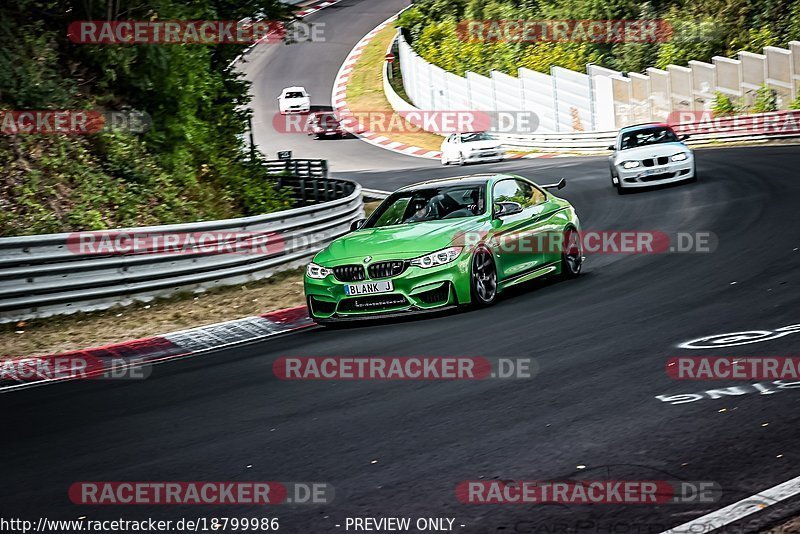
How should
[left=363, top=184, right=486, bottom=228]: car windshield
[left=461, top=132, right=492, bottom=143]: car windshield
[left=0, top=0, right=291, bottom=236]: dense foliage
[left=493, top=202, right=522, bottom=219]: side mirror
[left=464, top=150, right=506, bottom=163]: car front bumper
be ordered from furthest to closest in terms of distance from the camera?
[left=461, top=132, right=492, bottom=143]: car windshield
[left=464, top=150, right=506, bottom=163]: car front bumper
[left=0, top=0, right=291, bottom=236]: dense foliage
[left=363, top=184, right=486, bottom=228]: car windshield
[left=493, top=202, right=522, bottom=219]: side mirror

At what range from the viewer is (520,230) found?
39.4ft

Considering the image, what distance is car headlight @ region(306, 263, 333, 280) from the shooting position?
11.2 meters

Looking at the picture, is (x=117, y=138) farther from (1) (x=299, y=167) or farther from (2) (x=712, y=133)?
(2) (x=712, y=133)

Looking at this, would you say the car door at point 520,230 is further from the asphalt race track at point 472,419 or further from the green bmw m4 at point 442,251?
the asphalt race track at point 472,419

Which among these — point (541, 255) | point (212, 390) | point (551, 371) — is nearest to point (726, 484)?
point (551, 371)

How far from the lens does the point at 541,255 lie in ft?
40.8

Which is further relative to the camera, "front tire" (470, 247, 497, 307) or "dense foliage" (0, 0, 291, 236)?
"dense foliage" (0, 0, 291, 236)

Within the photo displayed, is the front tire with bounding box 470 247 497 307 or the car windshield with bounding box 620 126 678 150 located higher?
the car windshield with bounding box 620 126 678 150

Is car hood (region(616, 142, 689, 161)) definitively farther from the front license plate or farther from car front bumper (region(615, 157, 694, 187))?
the front license plate

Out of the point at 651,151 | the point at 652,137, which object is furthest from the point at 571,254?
the point at 652,137

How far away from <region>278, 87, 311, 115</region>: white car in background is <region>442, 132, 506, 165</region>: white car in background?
1796 cm

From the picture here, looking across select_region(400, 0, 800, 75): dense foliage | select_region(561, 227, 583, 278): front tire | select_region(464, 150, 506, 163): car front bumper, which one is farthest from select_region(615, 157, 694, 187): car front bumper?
select_region(400, 0, 800, 75): dense foliage

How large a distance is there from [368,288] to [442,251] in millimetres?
823

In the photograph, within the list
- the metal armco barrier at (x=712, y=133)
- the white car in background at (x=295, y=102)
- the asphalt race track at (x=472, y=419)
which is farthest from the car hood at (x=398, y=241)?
the white car in background at (x=295, y=102)
